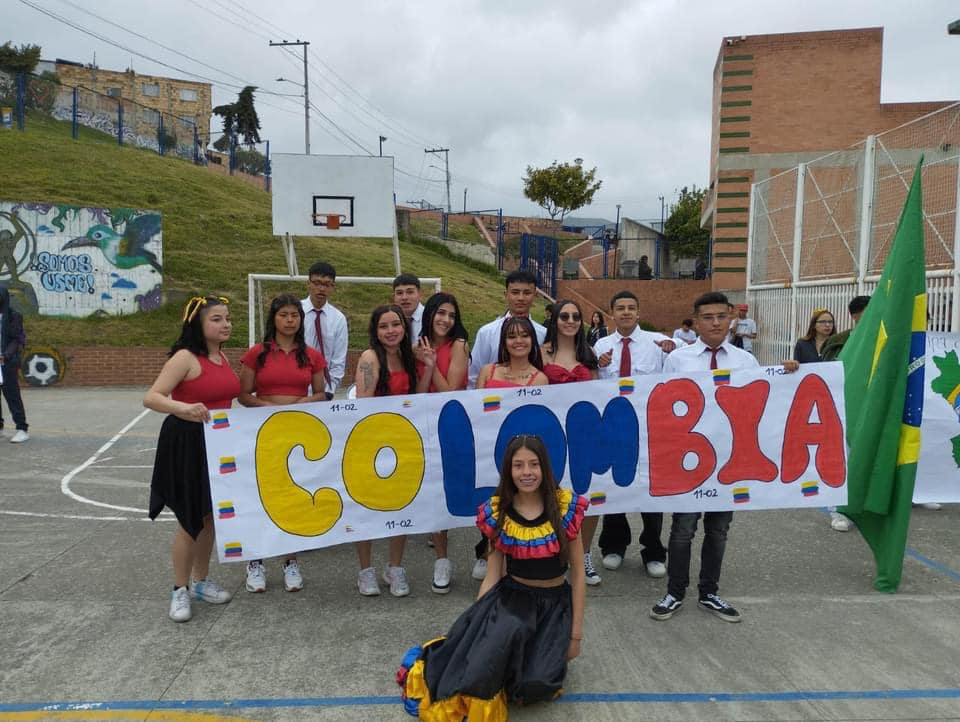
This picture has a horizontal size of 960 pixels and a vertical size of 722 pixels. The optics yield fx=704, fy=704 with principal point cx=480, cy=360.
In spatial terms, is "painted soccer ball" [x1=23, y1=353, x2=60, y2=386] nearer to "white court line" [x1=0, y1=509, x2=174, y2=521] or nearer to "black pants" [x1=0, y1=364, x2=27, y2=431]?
"black pants" [x1=0, y1=364, x2=27, y2=431]

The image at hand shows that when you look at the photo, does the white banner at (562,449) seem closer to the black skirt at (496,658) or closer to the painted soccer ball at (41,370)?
the black skirt at (496,658)

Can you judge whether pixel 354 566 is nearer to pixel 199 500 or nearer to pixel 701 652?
pixel 199 500

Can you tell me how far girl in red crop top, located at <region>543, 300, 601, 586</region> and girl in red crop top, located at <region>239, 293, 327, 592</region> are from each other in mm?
1483

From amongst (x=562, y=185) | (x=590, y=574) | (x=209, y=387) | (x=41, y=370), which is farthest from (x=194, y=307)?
(x=562, y=185)

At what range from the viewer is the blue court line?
116 inches

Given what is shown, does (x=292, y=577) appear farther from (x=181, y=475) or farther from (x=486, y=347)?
(x=486, y=347)

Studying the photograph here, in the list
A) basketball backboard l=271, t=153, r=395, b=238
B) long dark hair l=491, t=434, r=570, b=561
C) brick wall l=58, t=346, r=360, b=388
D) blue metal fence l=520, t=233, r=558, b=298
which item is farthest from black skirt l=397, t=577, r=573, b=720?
blue metal fence l=520, t=233, r=558, b=298

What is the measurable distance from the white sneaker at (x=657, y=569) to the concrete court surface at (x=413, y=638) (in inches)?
3.6

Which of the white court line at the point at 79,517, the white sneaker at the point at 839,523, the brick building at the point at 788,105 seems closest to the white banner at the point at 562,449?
the white sneaker at the point at 839,523

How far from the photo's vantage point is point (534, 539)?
310 cm

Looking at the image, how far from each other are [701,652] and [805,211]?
10951 millimetres

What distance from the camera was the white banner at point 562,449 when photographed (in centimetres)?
405

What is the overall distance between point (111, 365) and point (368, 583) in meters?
12.1

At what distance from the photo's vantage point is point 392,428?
413cm
